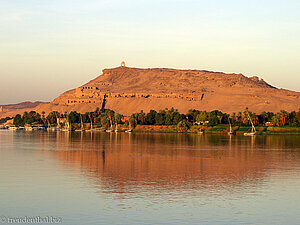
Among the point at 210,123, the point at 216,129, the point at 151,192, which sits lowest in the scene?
the point at 151,192

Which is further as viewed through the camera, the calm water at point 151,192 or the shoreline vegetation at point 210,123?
the shoreline vegetation at point 210,123

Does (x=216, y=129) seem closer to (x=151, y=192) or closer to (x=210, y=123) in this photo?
(x=210, y=123)

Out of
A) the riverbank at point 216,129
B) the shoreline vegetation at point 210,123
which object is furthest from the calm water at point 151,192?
the shoreline vegetation at point 210,123

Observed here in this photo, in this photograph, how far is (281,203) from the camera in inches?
1190

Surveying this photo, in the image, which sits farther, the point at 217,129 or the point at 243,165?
the point at 217,129

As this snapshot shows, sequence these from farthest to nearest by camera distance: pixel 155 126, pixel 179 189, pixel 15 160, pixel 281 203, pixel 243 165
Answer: pixel 155 126
pixel 15 160
pixel 243 165
pixel 179 189
pixel 281 203

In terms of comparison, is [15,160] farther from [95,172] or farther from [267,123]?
[267,123]

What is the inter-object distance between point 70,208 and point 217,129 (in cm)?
14256

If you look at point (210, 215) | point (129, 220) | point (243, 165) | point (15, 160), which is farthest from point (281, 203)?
point (15, 160)

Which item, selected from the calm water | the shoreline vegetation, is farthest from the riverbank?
the calm water

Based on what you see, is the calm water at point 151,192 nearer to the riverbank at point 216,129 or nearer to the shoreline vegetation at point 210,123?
the riverbank at point 216,129

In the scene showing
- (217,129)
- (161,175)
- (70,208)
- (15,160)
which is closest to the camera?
(70,208)

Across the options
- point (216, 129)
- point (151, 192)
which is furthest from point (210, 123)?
point (151, 192)

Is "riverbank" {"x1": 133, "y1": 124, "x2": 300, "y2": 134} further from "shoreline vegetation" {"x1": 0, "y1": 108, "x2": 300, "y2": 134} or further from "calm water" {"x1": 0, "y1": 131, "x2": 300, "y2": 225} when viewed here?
"calm water" {"x1": 0, "y1": 131, "x2": 300, "y2": 225}
